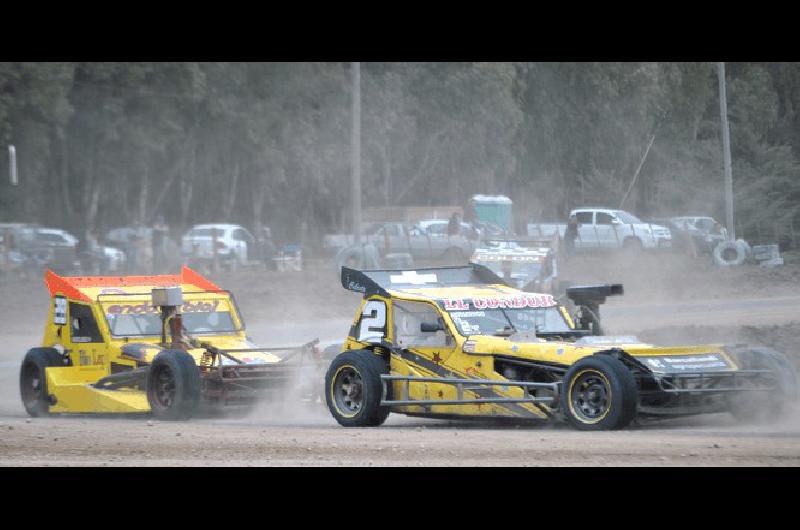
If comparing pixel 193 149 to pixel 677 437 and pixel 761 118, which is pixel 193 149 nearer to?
pixel 761 118

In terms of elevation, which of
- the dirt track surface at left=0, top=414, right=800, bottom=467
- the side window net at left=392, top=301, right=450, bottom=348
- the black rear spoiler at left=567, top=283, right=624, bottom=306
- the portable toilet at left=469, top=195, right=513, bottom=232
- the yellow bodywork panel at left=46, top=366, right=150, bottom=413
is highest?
the portable toilet at left=469, top=195, right=513, bottom=232

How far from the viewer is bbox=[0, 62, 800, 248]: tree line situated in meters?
50.8

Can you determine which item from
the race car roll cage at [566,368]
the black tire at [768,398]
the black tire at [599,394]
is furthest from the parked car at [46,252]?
the black tire at [768,398]

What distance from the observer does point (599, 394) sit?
36.2 feet

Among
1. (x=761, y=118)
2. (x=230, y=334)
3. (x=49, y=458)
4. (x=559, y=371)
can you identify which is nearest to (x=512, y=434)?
(x=559, y=371)

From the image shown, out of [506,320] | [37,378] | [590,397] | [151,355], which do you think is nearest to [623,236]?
[37,378]

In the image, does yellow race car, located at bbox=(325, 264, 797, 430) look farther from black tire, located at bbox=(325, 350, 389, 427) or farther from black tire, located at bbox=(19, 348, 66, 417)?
black tire, located at bbox=(19, 348, 66, 417)

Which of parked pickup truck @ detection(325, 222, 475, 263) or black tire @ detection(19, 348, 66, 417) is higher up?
parked pickup truck @ detection(325, 222, 475, 263)

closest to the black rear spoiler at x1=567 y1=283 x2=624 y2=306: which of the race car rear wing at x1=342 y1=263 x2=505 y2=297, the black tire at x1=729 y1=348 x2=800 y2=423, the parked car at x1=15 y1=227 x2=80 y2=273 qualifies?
the race car rear wing at x1=342 y1=263 x2=505 y2=297

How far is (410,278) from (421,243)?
26.2 meters

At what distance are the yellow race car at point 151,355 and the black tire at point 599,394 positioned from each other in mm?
4242

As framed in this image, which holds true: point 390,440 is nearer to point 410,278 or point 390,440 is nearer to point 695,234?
point 410,278

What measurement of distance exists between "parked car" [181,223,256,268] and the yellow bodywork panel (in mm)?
21475

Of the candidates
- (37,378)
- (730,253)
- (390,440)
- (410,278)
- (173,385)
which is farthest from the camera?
(730,253)
